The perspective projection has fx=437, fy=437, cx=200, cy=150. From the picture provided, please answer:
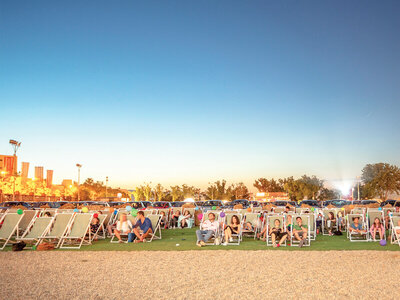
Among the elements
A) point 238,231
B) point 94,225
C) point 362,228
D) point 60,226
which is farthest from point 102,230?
point 362,228

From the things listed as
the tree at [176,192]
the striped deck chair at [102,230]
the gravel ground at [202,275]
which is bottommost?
the gravel ground at [202,275]

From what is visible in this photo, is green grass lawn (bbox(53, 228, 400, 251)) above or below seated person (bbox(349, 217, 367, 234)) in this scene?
below

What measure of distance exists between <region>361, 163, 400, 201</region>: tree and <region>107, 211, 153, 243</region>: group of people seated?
53.6m

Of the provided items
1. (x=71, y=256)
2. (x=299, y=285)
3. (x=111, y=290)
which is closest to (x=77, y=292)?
(x=111, y=290)

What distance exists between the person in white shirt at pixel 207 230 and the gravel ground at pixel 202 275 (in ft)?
5.64

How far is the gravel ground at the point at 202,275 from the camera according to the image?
5953mm

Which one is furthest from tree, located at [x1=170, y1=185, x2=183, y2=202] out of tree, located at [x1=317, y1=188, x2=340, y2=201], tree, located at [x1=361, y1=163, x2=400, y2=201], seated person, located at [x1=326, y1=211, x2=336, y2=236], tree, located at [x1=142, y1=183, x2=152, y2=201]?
tree, located at [x1=317, y1=188, x2=340, y2=201]

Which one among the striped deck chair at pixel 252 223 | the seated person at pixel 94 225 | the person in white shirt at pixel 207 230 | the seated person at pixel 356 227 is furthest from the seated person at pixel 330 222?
the seated person at pixel 94 225

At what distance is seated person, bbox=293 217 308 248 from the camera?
1146 cm

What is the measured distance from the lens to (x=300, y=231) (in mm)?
11797

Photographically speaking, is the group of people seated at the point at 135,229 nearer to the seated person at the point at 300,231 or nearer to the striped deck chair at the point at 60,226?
the striped deck chair at the point at 60,226

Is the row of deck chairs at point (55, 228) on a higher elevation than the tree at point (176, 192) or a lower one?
lower

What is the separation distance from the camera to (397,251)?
33.0ft

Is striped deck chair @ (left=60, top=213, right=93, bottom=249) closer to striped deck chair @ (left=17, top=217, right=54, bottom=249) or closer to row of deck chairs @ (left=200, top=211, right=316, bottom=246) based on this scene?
striped deck chair @ (left=17, top=217, right=54, bottom=249)
